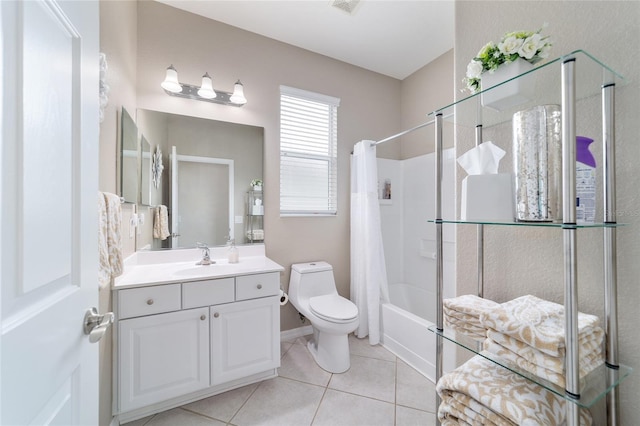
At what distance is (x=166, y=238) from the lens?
6.61 feet

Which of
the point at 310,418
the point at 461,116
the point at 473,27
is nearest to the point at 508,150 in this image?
the point at 461,116

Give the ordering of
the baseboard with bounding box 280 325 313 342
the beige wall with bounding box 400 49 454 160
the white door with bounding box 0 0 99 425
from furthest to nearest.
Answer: the beige wall with bounding box 400 49 454 160 → the baseboard with bounding box 280 325 313 342 → the white door with bounding box 0 0 99 425

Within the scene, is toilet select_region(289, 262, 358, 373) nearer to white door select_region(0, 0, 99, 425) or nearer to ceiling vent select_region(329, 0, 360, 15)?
white door select_region(0, 0, 99, 425)

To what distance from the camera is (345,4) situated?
1.94 m

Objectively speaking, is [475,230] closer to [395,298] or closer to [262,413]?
[262,413]

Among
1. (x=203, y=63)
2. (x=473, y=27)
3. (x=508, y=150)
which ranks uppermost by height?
(x=203, y=63)

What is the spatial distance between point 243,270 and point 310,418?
96 cm

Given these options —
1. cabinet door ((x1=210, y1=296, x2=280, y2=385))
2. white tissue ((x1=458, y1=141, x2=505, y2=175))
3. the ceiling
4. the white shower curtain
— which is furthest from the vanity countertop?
the ceiling

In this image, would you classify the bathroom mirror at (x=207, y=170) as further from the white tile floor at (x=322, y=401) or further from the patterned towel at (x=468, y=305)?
the patterned towel at (x=468, y=305)

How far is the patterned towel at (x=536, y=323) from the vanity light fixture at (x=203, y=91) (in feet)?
7.26

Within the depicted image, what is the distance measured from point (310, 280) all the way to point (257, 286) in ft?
2.21

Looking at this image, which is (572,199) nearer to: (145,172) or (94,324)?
(94,324)

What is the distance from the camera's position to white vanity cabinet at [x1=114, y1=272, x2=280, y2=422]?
1.42m

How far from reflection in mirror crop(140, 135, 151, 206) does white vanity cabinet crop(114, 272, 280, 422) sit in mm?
688
